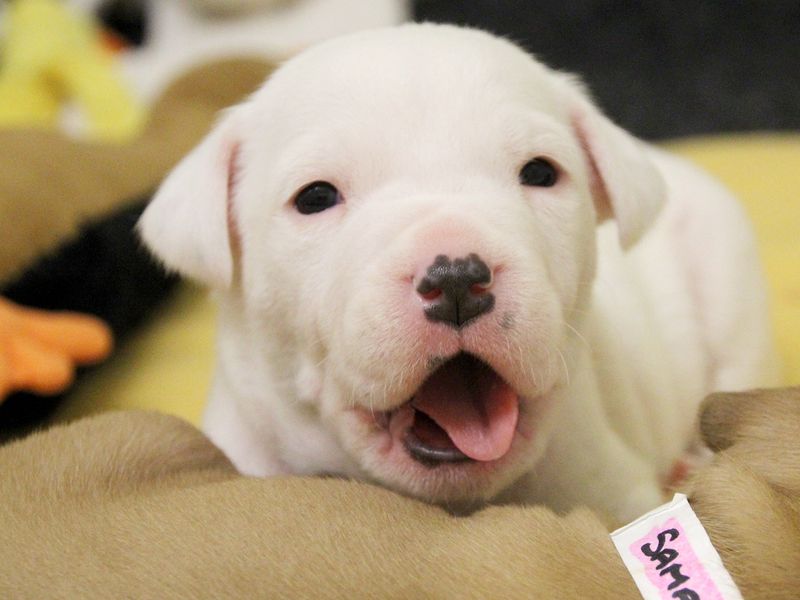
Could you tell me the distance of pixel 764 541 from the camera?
37.3 inches

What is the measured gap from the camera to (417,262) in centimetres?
109

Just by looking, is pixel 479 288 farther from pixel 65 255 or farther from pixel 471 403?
pixel 65 255

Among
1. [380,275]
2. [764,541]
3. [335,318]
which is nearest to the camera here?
[764,541]


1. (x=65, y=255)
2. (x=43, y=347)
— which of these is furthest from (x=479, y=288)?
(x=65, y=255)

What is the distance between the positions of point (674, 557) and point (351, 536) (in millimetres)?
333

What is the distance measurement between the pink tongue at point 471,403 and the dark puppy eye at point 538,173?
0.94 ft

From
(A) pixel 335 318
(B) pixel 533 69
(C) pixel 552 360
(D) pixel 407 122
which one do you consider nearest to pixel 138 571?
(A) pixel 335 318

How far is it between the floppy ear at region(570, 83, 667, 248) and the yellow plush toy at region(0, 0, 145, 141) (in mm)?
2345

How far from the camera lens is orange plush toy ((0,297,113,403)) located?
71.0 inches

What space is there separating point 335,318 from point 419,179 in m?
0.21

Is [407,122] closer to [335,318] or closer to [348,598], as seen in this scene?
[335,318]

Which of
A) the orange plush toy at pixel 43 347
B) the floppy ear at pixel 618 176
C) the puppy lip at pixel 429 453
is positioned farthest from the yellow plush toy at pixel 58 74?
the puppy lip at pixel 429 453

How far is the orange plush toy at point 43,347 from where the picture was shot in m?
1.80

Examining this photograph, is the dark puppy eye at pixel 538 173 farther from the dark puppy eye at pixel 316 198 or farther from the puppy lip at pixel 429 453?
the puppy lip at pixel 429 453
